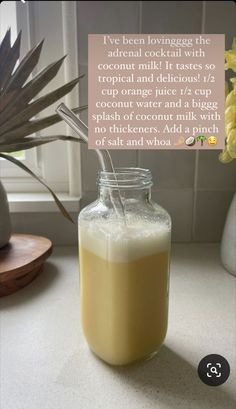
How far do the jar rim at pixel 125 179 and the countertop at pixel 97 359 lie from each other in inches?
7.2

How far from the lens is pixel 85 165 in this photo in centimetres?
64

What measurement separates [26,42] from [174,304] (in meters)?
0.39

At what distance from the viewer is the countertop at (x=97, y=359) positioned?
0.33 metres

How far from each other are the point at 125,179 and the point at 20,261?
25 centimetres

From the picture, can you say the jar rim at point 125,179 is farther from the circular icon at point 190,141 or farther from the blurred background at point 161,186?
the blurred background at point 161,186

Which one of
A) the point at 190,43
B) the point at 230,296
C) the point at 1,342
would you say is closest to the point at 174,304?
the point at 230,296

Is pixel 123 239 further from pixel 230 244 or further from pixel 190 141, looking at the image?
pixel 230 244

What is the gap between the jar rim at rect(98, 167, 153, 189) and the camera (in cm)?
34

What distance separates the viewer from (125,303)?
1.16 feet

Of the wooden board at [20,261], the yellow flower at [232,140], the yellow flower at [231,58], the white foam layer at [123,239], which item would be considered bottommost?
the wooden board at [20,261]

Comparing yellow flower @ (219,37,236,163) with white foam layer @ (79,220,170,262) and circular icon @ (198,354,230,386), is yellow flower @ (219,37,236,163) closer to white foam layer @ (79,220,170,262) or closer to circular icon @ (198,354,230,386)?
white foam layer @ (79,220,170,262)

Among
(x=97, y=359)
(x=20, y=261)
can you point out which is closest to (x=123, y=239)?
(x=97, y=359)

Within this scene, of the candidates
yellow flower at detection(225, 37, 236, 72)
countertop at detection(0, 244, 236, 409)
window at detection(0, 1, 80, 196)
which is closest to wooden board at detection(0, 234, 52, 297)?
countertop at detection(0, 244, 236, 409)

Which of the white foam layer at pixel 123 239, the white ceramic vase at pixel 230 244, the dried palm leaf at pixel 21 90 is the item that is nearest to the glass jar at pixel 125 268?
the white foam layer at pixel 123 239
